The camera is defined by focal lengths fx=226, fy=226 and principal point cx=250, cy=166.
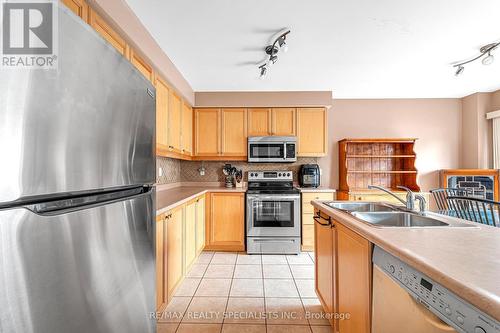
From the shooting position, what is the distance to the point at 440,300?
2.21ft

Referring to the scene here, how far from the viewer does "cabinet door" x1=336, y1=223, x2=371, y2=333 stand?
1.09 metres

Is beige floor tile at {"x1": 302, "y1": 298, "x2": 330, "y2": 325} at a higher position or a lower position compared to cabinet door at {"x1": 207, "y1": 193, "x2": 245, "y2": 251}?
lower

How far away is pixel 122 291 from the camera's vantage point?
740mm

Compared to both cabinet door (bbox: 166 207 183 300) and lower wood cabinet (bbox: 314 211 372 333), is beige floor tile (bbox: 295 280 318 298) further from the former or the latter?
cabinet door (bbox: 166 207 183 300)

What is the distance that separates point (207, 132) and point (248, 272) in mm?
2127

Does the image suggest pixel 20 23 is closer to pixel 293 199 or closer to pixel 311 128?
pixel 293 199

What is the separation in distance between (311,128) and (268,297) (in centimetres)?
248

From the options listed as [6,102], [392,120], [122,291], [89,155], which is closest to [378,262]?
[122,291]

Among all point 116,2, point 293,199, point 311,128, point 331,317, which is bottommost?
point 331,317

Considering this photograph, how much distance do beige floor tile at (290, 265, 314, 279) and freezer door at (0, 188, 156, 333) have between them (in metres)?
2.00

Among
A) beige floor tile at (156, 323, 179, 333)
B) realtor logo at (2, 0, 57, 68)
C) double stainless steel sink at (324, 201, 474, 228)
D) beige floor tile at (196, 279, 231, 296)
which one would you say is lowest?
beige floor tile at (156, 323, 179, 333)

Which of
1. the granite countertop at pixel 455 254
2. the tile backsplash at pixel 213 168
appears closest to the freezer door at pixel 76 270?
the granite countertop at pixel 455 254

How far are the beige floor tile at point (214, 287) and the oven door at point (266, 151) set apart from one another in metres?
1.78

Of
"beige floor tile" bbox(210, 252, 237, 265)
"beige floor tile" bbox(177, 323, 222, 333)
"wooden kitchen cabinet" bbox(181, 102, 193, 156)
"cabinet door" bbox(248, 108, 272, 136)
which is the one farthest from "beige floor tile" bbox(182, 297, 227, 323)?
"cabinet door" bbox(248, 108, 272, 136)
